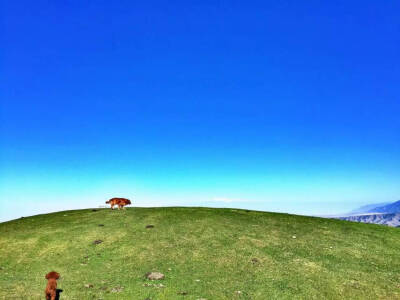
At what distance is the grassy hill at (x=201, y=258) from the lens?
1427 centimetres

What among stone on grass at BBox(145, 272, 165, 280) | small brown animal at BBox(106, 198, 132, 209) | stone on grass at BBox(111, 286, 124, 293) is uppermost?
small brown animal at BBox(106, 198, 132, 209)

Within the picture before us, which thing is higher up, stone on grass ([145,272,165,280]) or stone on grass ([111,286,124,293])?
stone on grass ([145,272,165,280])

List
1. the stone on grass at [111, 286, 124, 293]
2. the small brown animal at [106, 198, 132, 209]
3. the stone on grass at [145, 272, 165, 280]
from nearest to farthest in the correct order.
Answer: the stone on grass at [111, 286, 124, 293] < the stone on grass at [145, 272, 165, 280] < the small brown animal at [106, 198, 132, 209]

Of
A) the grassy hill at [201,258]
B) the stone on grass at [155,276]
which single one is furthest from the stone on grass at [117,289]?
the stone on grass at [155,276]

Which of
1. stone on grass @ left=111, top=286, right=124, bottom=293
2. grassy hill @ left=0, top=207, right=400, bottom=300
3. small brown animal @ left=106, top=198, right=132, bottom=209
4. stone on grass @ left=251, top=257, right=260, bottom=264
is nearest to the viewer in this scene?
stone on grass @ left=111, top=286, right=124, bottom=293

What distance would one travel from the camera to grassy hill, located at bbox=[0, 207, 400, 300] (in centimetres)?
1427

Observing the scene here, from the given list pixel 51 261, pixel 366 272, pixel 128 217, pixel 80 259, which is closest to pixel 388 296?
pixel 366 272

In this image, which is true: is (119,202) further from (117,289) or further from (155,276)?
(117,289)

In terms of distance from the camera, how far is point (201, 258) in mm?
18016

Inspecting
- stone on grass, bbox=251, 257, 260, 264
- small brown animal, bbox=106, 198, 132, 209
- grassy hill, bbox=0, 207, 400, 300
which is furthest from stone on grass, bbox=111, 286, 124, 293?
small brown animal, bbox=106, 198, 132, 209

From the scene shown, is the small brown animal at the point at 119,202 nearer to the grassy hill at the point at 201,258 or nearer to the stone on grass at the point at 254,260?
the grassy hill at the point at 201,258

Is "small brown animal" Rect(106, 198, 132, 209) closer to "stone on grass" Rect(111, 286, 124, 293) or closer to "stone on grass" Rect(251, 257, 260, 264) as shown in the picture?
"stone on grass" Rect(111, 286, 124, 293)

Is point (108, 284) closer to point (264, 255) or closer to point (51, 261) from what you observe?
point (51, 261)

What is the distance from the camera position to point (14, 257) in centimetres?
1909
